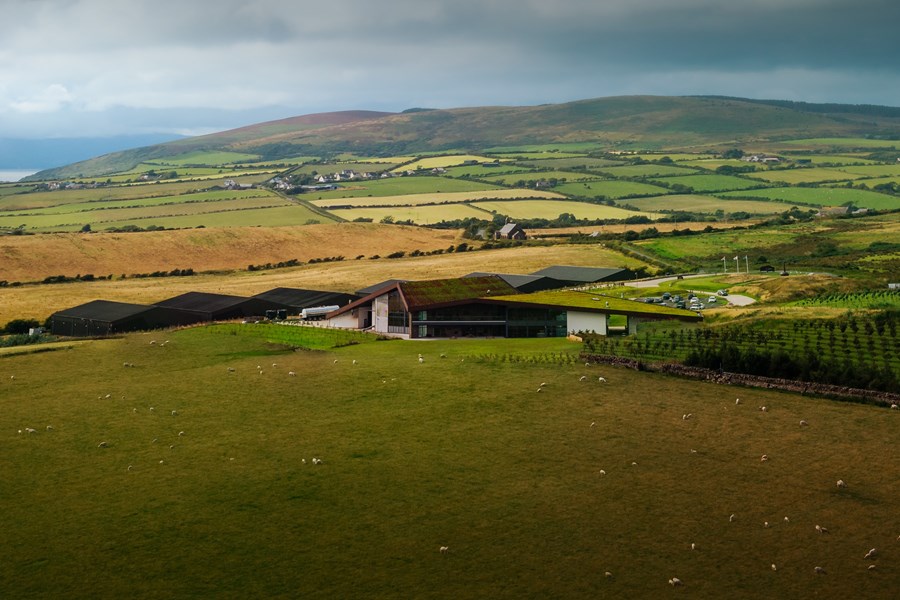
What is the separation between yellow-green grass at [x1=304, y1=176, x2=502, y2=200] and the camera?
17588 centimetres

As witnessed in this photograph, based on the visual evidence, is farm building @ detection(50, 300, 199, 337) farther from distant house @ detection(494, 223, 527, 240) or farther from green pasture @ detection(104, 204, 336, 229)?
green pasture @ detection(104, 204, 336, 229)

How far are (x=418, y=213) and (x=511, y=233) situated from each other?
1056 inches

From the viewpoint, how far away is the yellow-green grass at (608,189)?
170625 millimetres

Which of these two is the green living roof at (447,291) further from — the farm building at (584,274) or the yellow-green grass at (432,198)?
the yellow-green grass at (432,198)

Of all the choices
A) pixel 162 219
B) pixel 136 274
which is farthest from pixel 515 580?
pixel 162 219

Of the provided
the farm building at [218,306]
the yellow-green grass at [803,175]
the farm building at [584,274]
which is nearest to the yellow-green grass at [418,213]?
the farm building at [584,274]

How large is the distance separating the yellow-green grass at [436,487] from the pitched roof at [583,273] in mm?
41770

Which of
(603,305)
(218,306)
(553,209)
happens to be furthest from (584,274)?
(553,209)

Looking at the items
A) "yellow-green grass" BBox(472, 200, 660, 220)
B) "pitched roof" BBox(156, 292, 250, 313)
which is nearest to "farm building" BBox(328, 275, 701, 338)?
"pitched roof" BBox(156, 292, 250, 313)

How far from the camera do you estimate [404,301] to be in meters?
63.3

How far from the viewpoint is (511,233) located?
127 metres

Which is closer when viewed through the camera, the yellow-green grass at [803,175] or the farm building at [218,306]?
the farm building at [218,306]

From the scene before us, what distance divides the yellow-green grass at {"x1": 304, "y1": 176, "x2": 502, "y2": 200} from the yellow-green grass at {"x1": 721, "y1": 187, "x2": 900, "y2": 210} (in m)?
46.1

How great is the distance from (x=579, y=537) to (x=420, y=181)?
169679 millimetres
